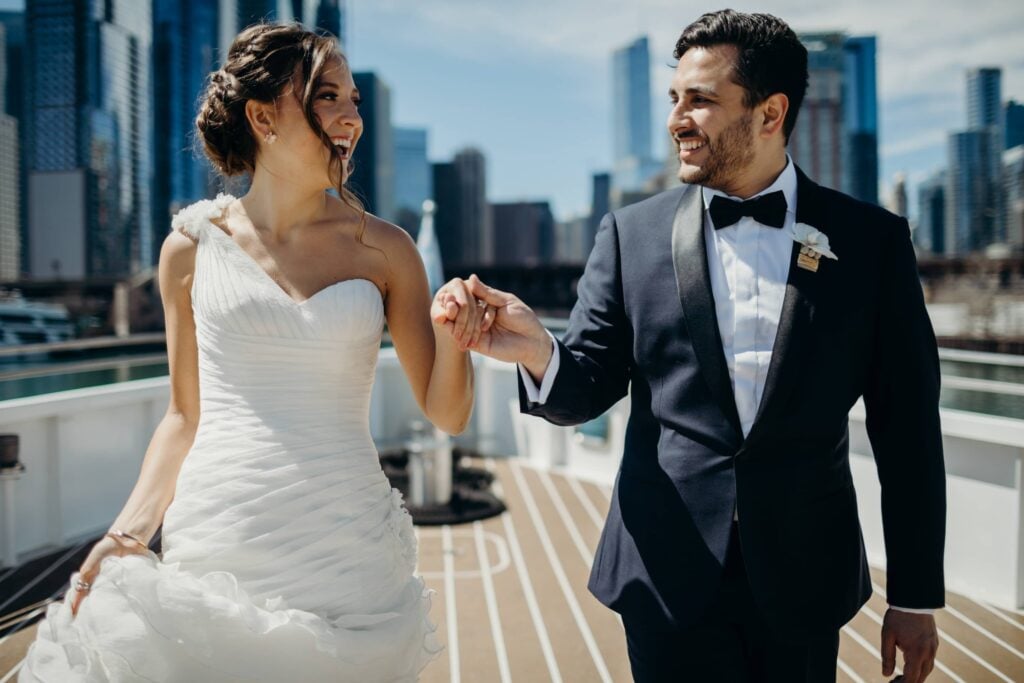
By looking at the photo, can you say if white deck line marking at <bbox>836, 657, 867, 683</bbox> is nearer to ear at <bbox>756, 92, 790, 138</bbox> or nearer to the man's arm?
the man's arm

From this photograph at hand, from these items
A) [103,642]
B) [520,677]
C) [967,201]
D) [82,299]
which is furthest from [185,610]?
[967,201]

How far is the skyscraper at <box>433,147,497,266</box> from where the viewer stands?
83625 millimetres

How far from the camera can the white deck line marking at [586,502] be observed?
4.84 m

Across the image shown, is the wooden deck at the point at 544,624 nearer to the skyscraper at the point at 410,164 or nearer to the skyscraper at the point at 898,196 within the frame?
the skyscraper at the point at 898,196

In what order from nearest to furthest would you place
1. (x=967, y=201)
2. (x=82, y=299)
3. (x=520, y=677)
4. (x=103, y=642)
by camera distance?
(x=103, y=642) → (x=520, y=677) → (x=82, y=299) → (x=967, y=201)

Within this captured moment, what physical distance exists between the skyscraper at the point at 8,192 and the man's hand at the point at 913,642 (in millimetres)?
75882

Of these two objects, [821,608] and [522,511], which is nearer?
[821,608]

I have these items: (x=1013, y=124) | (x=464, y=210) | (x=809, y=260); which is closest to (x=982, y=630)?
(x=809, y=260)

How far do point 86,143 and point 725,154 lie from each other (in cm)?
8724

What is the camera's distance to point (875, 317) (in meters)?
1.38

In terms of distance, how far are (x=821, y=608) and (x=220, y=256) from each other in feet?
4.36

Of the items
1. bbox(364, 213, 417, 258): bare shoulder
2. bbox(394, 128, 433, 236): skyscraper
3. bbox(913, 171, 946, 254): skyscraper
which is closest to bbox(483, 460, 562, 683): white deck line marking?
bbox(364, 213, 417, 258): bare shoulder

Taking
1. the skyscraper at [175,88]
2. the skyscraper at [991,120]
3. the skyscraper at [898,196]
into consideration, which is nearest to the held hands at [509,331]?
the skyscraper at [898,196]

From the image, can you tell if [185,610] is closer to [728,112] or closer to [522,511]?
[728,112]
